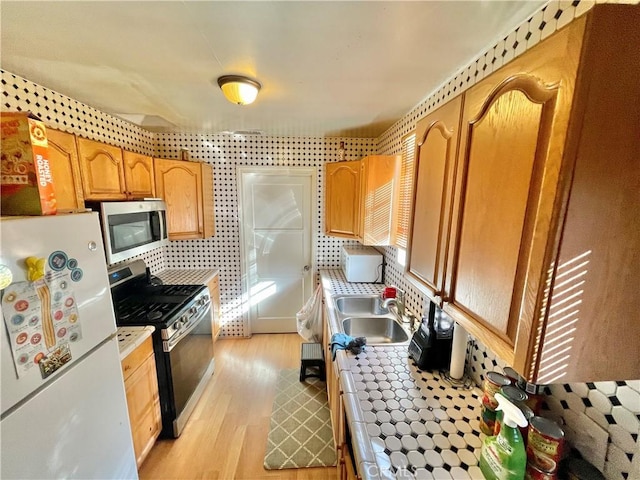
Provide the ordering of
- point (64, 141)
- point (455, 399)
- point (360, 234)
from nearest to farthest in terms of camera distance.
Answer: point (455, 399)
point (64, 141)
point (360, 234)

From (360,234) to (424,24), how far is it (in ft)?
4.82

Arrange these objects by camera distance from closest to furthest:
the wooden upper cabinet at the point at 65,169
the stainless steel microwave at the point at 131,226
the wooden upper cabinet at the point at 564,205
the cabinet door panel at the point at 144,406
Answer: the wooden upper cabinet at the point at 564,205 → the wooden upper cabinet at the point at 65,169 → the cabinet door panel at the point at 144,406 → the stainless steel microwave at the point at 131,226

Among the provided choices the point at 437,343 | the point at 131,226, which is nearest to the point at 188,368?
the point at 131,226

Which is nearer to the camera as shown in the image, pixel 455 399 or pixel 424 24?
pixel 424 24

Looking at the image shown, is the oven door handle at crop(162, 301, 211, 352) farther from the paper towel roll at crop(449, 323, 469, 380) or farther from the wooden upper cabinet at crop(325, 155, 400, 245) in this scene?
the paper towel roll at crop(449, 323, 469, 380)

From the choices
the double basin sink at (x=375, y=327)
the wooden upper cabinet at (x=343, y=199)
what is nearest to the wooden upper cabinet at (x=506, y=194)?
the double basin sink at (x=375, y=327)

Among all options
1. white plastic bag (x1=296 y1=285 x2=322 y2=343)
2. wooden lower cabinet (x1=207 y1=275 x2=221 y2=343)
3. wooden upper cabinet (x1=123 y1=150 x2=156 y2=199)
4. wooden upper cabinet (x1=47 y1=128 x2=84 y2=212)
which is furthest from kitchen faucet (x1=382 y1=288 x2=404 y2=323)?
wooden upper cabinet (x1=123 y1=150 x2=156 y2=199)

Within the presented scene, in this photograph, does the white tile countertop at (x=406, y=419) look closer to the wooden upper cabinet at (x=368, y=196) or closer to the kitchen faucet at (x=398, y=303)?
the kitchen faucet at (x=398, y=303)

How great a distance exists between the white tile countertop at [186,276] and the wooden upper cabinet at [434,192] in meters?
2.12

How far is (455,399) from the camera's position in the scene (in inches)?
44.3

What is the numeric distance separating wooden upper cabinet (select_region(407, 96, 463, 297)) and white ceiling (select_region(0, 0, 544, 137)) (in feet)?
1.12

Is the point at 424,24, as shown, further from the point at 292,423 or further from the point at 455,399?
the point at 292,423

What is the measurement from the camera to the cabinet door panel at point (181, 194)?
2.35m

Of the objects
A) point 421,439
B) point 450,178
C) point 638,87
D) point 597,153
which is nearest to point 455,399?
point 421,439
